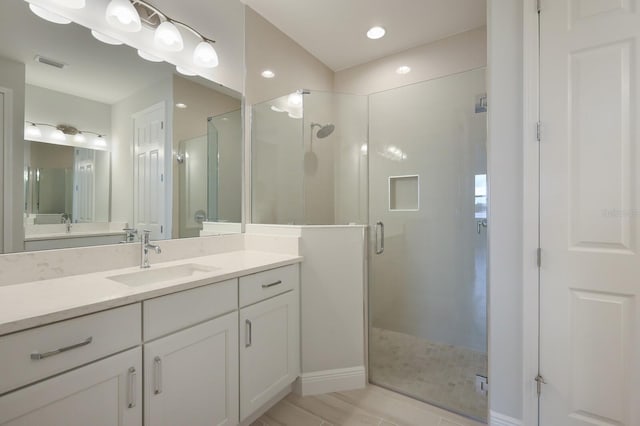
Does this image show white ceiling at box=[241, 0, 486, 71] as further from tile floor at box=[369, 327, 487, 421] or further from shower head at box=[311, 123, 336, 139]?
tile floor at box=[369, 327, 487, 421]

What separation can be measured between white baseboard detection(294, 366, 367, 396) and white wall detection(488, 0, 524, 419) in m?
0.81

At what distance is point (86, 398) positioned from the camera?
0.93m

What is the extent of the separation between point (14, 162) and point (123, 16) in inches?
35.3

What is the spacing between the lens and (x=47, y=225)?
4.31 feet

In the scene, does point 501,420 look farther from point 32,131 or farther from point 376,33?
point 376,33

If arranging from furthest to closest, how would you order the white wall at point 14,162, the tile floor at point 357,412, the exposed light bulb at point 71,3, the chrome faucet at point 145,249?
the tile floor at point 357,412 → the chrome faucet at point 145,249 → the exposed light bulb at point 71,3 → the white wall at point 14,162

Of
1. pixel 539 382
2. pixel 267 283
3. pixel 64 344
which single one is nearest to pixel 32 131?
pixel 64 344

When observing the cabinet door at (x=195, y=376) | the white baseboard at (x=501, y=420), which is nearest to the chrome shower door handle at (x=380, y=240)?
the white baseboard at (x=501, y=420)

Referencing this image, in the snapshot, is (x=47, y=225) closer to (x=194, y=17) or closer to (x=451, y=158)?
(x=194, y=17)

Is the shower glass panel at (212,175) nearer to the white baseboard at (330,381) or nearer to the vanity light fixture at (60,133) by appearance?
the vanity light fixture at (60,133)

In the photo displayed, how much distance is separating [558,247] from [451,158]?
3.94 ft

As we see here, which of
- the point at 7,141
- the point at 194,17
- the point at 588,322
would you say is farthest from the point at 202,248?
the point at 588,322

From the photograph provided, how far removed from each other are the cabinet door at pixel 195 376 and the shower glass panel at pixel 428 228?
113 centimetres

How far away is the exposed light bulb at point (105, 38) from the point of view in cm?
145
